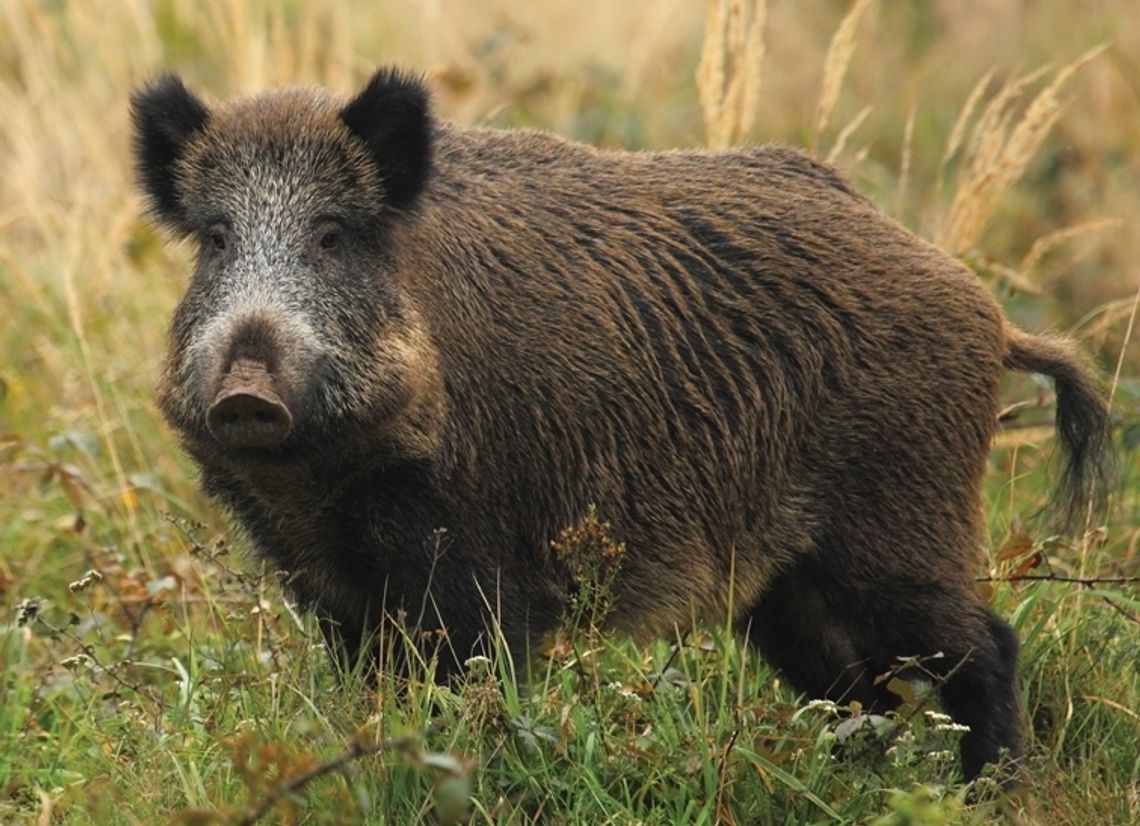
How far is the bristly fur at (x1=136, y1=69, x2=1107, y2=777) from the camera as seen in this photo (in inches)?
170

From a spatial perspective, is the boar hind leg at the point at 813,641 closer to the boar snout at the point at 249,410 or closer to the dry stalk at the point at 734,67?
the boar snout at the point at 249,410

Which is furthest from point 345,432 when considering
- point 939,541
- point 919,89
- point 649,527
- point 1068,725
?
point 919,89

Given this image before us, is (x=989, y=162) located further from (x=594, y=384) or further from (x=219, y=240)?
(x=219, y=240)

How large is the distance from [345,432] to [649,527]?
93cm

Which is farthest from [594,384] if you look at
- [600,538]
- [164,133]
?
[164,133]

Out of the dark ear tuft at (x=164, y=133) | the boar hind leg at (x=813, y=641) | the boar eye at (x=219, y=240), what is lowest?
the boar hind leg at (x=813, y=641)

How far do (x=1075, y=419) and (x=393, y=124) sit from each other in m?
2.15

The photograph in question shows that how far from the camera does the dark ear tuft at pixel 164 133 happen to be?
4.45 meters

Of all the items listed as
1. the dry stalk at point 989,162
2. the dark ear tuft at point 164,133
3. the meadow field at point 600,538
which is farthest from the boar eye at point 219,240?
the dry stalk at point 989,162

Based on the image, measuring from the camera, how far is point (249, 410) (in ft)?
12.8

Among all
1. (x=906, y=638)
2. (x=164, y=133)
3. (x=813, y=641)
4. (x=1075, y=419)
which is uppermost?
(x=164, y=133)

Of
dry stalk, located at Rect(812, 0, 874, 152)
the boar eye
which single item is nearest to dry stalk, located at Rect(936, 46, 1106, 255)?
dry stalk, located at Rect(812, 0, 874, 152)

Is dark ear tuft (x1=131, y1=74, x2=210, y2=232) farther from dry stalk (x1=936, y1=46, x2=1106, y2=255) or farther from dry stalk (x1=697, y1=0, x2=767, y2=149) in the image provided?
dry stalk (x1=936, y1=46, x2=1106, y2=255)

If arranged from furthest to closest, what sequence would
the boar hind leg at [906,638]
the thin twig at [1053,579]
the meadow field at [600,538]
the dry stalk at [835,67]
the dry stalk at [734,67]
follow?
the dry stalk at [734,67] < the dry stalk at [835,67] < the thin twig at [1053,579] < the boar hind leg at [906,638] < the meadow field at [600,538]
